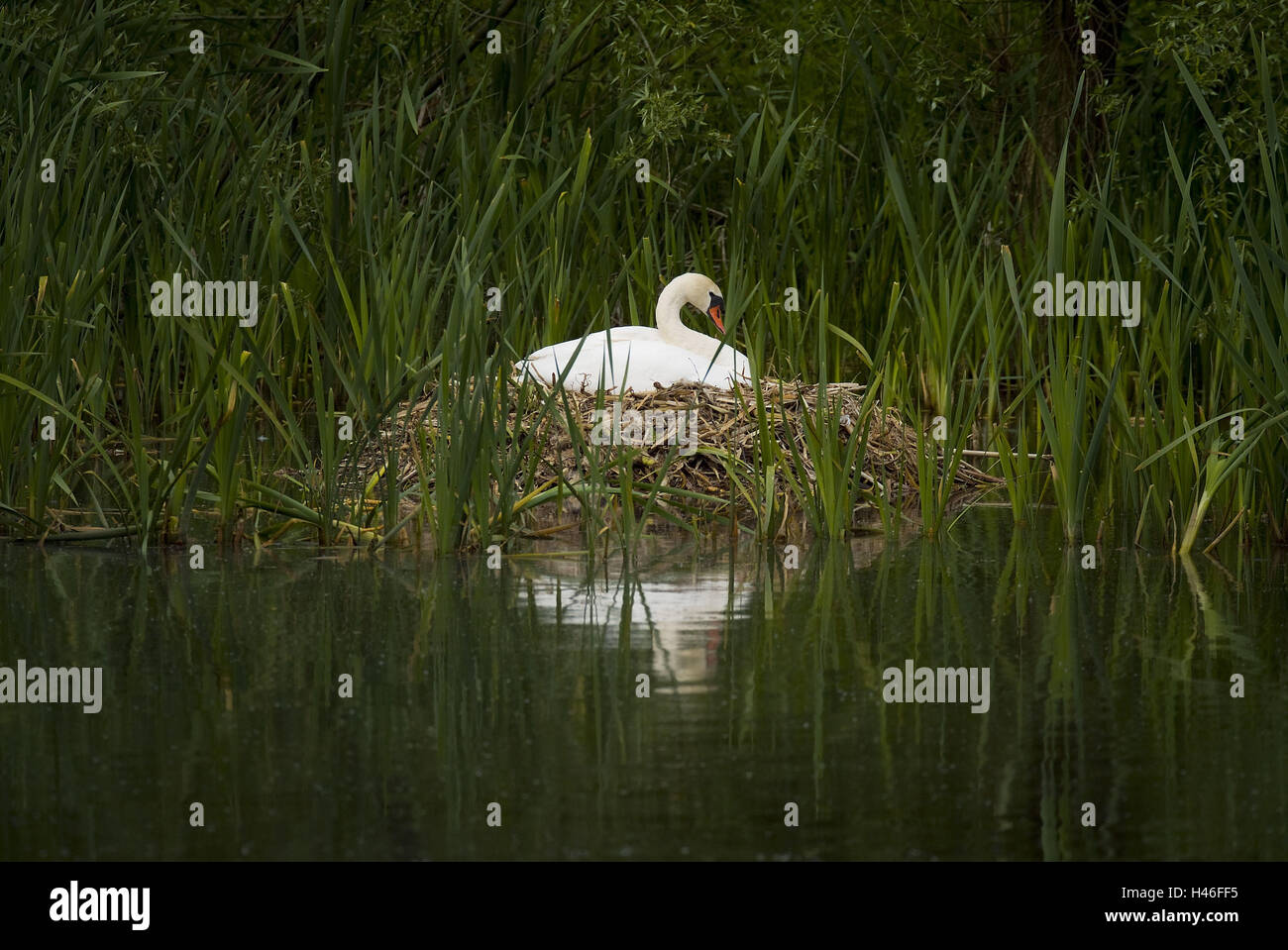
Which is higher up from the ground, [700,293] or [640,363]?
[700,293]

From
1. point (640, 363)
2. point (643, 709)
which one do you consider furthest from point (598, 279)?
point (643, 709)

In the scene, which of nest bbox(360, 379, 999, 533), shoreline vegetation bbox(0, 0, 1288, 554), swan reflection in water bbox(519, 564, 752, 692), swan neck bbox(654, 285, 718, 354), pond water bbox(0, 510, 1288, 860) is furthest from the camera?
swan neck bbox(654, 285, 718, 354)

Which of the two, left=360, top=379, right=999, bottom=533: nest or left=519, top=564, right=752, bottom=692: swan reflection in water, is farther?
left=360, top=379, right=999, bottom=533: nest

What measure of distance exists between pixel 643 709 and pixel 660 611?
1.04 meters

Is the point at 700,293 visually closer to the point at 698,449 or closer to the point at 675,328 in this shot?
the point at 675,328

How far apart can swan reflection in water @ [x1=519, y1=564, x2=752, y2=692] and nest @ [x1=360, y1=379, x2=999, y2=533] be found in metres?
0.54

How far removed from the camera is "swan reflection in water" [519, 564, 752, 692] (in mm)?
4469

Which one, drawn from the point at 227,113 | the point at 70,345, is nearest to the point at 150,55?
the point at 227,113

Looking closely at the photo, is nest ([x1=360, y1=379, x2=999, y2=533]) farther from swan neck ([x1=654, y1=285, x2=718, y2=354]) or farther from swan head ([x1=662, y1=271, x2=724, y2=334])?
swan head ([x1=662, y1=271, x2=724, y2=334])

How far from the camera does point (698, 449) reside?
7.04 meters

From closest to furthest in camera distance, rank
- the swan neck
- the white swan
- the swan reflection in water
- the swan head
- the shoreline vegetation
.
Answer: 1. the swan reflection in water
2. the shoreline vegetation
3. the white swan
4. the swan neck
5. the swan head

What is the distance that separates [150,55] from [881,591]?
4.56 meters

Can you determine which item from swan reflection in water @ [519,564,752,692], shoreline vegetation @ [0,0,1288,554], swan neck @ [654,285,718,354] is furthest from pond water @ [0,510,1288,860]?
swan neck @ [654,285,718,354]

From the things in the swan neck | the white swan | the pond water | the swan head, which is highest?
the swan head
